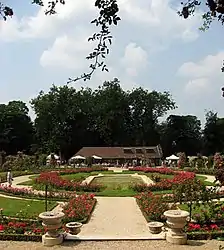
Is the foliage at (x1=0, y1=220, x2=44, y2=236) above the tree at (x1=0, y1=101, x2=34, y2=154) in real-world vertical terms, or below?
below

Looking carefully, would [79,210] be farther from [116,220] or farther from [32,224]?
[32,224]

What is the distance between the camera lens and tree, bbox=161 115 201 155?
68.8 metres

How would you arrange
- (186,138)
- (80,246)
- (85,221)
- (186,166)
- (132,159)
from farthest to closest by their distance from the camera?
1. (186,138)
2. (132,159)
3. (186,166)
4. (85,221)
5. (80,246)

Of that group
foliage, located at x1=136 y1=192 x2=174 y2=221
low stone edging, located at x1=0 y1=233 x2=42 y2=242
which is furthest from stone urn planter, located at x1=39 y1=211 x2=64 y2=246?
foliage, located at x1=136 y1=192 x2=174 y2=221

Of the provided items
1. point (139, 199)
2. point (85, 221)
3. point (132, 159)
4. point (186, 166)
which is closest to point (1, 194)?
point (139, 199)

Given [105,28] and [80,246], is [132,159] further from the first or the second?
[105,28]

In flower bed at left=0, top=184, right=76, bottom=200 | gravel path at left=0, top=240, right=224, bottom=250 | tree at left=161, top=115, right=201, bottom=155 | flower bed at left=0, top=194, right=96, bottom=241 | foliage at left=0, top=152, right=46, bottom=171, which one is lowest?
gravel path at left=0, top=240, right=224, bottom=250

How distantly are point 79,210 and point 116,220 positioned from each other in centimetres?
148

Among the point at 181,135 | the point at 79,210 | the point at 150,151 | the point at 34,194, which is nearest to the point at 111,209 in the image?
the point at 79,210

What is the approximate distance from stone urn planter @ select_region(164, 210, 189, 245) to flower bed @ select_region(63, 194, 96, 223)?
4560mm

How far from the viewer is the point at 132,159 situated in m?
58.7

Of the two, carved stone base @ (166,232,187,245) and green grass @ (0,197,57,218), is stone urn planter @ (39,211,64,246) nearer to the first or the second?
carved stone base @ (166,232,187,245)

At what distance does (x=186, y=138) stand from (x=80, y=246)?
61.2m

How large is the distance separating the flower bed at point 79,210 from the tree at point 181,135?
51.5 metres
